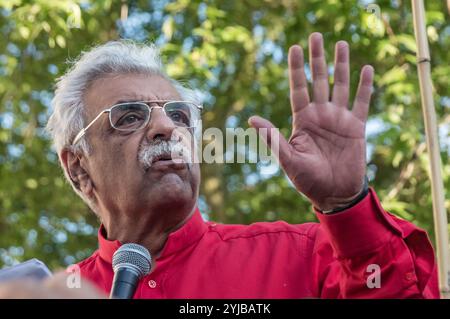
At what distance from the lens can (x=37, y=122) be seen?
8922 millimetres

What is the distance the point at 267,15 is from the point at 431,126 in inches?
242

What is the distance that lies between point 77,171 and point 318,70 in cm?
135

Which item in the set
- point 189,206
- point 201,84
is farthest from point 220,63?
point 189,206

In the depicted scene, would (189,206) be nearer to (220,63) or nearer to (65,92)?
(65,92)

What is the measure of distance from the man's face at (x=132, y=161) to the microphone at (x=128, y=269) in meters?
0.75

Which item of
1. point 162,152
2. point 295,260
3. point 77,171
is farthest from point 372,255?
point 77,171

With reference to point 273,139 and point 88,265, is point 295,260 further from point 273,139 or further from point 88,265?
point 88,265

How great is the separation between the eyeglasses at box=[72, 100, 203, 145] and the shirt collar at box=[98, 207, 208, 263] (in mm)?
378

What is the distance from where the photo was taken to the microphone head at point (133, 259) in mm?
2368

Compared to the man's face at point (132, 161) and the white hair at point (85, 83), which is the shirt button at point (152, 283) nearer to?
the man's face at point (132, 161)

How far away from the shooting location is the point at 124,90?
11.6ft

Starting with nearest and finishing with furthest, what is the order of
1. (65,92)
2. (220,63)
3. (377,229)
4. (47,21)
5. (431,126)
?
(431,126), (377,229), (65,92), (47,21), (220,63)

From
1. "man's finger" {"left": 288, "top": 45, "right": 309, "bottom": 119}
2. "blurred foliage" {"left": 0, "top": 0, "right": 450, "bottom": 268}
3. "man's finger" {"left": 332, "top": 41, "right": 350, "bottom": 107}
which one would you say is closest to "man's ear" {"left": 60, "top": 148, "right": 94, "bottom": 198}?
"man's finger" {"left": 288, "top": 45, "right": 309, "bottom": 119}

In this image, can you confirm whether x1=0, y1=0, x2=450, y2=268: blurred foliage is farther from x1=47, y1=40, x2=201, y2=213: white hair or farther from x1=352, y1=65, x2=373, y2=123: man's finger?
x1=352, y1=65, x2=373, y2=123: man's finger
